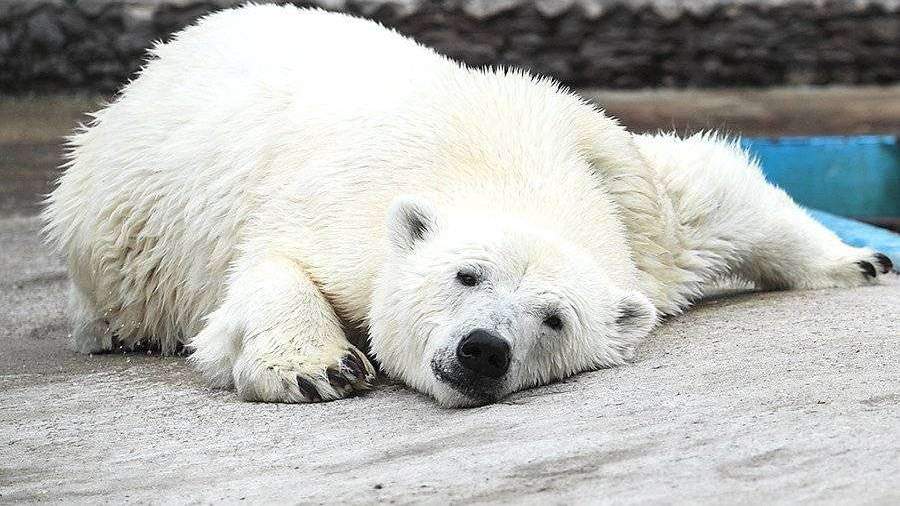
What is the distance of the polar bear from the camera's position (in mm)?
3627

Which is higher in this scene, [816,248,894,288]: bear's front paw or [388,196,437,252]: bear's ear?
[388,196,437,252]: bear's ear

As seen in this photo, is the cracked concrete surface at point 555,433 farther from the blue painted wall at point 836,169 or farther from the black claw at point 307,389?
the blue painted wall at point 836,169

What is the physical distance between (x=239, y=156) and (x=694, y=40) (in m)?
8.05

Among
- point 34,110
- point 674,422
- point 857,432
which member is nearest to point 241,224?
point 674,422

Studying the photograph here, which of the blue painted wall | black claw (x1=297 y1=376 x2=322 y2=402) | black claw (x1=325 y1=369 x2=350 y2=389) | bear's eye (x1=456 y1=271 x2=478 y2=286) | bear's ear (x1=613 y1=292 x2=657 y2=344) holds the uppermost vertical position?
bear's eye (x1=456 y1=271 x2=478 y2=286)

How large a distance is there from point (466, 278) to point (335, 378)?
0.52 meters

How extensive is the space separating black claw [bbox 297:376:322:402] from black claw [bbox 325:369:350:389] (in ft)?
0.17

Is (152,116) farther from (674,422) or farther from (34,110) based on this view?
(34,110)

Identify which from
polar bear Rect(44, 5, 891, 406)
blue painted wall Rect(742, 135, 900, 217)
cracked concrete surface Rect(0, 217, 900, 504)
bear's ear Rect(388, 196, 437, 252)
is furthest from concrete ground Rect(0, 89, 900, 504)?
blue painted wall Rect(742, 135, 900, 217)

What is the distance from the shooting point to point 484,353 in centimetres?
343

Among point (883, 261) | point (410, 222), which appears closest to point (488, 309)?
point (410, 222)

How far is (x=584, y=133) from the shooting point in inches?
166

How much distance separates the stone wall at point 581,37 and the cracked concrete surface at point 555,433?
7.62 metres

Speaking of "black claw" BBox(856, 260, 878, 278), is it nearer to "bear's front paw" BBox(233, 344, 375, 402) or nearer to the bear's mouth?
the bear's mouth
